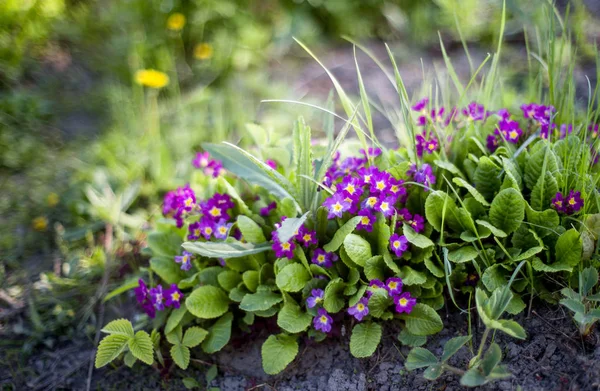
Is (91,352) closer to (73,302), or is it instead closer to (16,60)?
(73,302)

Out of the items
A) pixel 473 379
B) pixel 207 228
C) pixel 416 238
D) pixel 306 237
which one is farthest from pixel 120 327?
pixel 473 379

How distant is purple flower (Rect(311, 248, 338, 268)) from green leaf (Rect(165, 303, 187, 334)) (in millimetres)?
508

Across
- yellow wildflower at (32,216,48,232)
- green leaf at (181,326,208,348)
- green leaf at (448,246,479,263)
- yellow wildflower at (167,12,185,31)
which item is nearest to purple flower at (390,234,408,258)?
green leaf at (448,246,479,263)

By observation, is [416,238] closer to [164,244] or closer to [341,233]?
[341,233]

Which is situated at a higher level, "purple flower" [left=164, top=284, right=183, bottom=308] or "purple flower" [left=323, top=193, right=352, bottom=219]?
"purple flower" [left=323, top=193, right=352, bottom=219]

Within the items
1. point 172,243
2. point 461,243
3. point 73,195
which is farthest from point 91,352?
point 461,243

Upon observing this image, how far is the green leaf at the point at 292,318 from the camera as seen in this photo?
1649mm

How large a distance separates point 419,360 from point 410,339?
17 centimetres

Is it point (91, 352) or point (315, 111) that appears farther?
point (315, 111)

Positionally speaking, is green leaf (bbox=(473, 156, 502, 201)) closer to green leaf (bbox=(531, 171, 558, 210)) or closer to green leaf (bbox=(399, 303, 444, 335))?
green leaf (bbox=(531, 171, 558, 210))

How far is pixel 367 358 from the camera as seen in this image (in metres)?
1.72

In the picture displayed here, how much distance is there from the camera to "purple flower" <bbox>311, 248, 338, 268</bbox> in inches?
67.5

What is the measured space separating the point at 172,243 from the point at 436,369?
3.57ft

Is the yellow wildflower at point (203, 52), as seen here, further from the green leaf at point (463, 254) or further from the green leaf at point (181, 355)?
the green leaf at point (463, 254)
